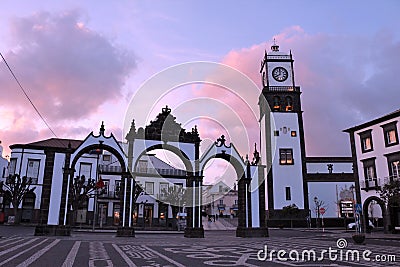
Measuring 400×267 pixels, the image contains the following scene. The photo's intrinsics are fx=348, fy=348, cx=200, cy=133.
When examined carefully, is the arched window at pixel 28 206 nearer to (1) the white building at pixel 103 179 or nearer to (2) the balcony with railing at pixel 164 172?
(1) the white building at pixel 103 179

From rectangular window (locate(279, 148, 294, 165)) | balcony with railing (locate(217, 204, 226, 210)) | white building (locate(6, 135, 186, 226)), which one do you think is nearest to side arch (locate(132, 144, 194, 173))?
white building (locate(6, 135, 186, 226))

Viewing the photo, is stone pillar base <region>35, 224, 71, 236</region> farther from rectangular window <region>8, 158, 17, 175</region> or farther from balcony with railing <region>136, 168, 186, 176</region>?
balcony with railing <region>136, 168, 186, 176</region>

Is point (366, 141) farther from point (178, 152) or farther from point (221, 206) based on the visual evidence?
point (221, 206)

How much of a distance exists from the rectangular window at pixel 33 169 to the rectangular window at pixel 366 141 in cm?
3785

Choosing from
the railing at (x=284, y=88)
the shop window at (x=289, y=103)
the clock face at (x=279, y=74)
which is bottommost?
the shop window at (x=289, y=103)

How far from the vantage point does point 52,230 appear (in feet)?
69.1

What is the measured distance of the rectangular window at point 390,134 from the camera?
30500mm

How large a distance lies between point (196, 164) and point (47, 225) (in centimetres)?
1021

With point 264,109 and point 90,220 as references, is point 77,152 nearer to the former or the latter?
point 90,220

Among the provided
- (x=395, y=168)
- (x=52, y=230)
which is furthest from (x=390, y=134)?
(x=52, y=230)

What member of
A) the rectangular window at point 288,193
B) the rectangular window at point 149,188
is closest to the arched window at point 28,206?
the rectangular window at point 149,188

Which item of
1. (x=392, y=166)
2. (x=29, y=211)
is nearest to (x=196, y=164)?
(x=392, y=166)

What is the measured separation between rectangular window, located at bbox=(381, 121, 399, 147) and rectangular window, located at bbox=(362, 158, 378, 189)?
2343 mm

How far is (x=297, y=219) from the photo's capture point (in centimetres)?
4634
